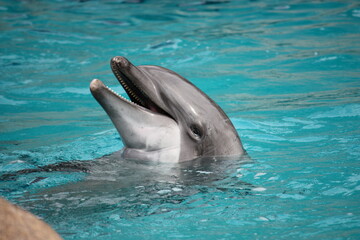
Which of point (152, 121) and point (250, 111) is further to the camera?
point (250, 111)

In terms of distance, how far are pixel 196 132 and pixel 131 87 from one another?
28.7 inches

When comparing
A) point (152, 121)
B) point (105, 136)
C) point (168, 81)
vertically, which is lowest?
point (105, 136)

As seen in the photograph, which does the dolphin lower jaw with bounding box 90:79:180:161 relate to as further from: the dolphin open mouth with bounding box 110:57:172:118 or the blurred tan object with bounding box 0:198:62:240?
the blurred tan object with bounding box 0:198:62:240

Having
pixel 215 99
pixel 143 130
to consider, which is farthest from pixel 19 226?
pixel 215 99

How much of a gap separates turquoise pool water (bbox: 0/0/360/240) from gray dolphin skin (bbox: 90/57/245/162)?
0.22 m

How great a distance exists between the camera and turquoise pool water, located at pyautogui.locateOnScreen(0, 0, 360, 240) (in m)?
3.91

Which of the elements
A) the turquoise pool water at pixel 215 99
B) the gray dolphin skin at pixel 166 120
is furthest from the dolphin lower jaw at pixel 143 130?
the turquoise pool water at pixel 215 99

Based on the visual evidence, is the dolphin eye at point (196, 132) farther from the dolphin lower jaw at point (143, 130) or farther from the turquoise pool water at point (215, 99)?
the turquoise pool water at point (215, 99)

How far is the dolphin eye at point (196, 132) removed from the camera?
472 centimetres

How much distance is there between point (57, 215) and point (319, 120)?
174 inches

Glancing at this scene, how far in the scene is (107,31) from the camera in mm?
13328

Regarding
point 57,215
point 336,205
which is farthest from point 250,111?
point 57,215

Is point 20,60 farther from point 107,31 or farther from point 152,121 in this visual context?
point 152,121

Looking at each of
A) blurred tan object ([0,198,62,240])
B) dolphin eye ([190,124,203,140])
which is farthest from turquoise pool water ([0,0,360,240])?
blurred tan object ([0,198,62,240])
